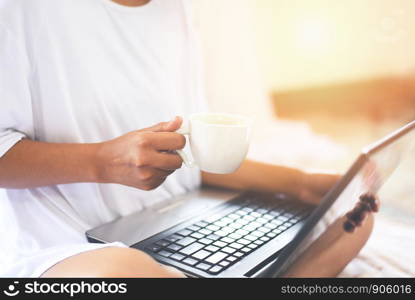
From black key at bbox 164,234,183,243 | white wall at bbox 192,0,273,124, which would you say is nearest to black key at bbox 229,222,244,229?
black key at bbox 164,234,183,243

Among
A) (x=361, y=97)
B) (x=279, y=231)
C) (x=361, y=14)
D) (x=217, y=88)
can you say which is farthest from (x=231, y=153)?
(x=361, y=97)

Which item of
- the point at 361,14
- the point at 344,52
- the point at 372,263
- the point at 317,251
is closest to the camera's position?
the point at 317,251

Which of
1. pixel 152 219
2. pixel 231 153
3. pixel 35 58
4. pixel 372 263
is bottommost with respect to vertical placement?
pixel 372 263

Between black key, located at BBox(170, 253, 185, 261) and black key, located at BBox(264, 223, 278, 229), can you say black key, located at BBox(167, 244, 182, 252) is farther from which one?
black key, located at BBox(264, 223, 278, 229)

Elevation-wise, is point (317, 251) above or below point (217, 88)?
below

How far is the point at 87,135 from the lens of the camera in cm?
84

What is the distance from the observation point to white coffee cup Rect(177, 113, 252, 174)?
0.62m

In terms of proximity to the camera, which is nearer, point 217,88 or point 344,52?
point 217,88

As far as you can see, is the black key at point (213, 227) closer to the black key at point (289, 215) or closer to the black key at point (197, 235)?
the black key at point (197, 235)

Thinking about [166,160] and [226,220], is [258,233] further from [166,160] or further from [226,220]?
[166,160]

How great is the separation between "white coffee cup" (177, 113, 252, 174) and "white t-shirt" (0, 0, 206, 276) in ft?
0.75

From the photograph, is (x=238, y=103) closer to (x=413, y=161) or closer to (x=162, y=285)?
(x=413, y=161)

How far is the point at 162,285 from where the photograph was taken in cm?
56

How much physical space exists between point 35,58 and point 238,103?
0.84 m
